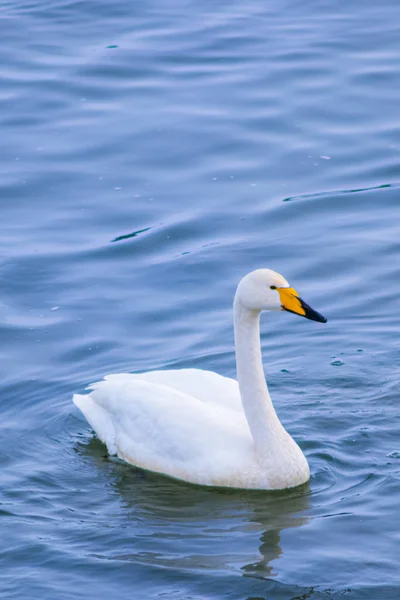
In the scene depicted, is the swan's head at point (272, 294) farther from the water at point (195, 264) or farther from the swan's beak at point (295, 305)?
the water at point (195, 264)

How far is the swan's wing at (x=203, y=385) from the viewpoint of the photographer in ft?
33.6

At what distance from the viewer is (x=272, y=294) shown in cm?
925

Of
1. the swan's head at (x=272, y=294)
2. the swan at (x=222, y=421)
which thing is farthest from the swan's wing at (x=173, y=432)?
the swan's head at (x=272, y=294)

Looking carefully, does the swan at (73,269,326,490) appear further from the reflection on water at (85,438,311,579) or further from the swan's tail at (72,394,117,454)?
the reflection on water at (85,438,311,579)

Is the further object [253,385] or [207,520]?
[253,385]

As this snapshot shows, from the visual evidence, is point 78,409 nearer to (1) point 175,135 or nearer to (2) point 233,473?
(2) point 233,473

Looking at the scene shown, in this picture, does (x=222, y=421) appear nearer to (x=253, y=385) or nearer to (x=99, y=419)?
(x=253, y=385)

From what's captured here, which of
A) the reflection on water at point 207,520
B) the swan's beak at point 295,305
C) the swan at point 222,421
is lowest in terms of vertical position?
the reflection on water at point 207,520

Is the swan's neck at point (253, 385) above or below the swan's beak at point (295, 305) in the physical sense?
below

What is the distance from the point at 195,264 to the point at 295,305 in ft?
15.8

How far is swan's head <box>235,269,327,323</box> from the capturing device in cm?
919

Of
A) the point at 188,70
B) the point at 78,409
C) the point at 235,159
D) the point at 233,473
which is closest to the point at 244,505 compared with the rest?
the point at 233,473

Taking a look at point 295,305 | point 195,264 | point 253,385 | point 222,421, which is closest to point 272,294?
point 295,305

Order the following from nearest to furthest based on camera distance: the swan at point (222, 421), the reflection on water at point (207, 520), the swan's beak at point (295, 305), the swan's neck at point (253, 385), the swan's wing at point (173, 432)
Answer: the reflection on water at point (207, 520) → the swan's beak at point (295, 305) → the swan at point (222, 421) → the swan's neck at point (253, 385) → the swan's wing at point (173, 432)
